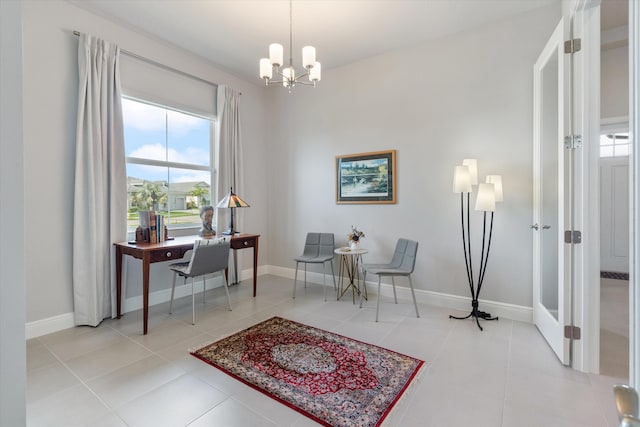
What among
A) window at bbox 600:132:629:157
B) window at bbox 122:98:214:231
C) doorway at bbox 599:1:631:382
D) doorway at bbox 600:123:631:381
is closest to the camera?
doorway at bbox 599:1:631:382

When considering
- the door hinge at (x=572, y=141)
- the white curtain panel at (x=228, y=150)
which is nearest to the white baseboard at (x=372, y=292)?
the white curtain panel at (x=228, y=150)

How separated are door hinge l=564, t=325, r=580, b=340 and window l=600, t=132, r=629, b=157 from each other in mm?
3974

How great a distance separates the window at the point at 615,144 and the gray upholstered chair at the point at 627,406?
567cm

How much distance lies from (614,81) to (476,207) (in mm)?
3340

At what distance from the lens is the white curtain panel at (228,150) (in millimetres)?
4094

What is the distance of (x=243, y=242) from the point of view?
3.76 meters

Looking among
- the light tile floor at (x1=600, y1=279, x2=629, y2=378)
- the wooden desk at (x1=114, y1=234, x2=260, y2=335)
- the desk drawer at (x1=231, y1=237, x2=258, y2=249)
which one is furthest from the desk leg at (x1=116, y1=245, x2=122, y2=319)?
the light tile floor at (x1=600, y1=279, x2=629, y2=378)

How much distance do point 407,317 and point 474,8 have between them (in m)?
3.15

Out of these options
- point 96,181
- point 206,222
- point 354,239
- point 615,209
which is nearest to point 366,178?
point 354,239

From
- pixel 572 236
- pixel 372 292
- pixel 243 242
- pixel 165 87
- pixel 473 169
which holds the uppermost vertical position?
pixel 165 87

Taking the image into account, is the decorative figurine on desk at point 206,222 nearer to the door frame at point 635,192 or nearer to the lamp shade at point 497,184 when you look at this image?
the lamp shade at point 497,184

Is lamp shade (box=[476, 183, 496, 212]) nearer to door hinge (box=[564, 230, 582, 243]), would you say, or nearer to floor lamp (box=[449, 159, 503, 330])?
floor lamp (box=[449, 159, 503, 330])

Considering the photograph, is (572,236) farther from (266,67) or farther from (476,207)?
(266,67)

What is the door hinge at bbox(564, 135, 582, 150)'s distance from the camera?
208 centimetres
